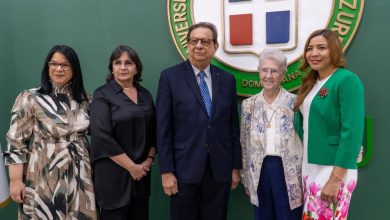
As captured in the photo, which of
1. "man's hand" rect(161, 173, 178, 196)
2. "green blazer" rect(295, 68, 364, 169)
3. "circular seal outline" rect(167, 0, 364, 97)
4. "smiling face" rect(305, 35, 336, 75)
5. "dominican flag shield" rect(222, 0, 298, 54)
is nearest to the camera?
"green blazer" rect(295, 68, 364, 169)

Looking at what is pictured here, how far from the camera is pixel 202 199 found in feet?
6.24

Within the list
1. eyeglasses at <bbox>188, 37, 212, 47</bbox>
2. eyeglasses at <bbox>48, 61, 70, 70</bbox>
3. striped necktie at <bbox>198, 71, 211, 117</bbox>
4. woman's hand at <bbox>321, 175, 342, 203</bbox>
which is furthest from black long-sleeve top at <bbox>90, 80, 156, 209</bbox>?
woman's hand at <bbox>321, 175, 342, 203</bbox>

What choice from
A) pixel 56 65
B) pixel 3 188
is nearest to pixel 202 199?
pixel 56 65

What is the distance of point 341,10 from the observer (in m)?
1.98

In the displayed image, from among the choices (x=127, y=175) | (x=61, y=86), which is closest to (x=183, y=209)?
(x=127, y=175)

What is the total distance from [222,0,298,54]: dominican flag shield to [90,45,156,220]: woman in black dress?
636 millimetres

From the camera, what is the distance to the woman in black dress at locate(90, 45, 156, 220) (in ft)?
6.08

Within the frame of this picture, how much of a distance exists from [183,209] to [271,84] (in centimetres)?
77

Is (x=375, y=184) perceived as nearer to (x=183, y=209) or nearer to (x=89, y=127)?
(x=183, y=209)

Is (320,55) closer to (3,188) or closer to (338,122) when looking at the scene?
(338,122)

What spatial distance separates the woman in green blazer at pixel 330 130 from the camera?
4.91 feet

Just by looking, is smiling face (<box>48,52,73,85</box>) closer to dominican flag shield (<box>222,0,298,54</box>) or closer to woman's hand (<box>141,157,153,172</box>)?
woman's hand (<box>141,157,153,172</box>)

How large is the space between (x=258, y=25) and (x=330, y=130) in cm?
86

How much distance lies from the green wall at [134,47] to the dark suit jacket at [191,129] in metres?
0.54
